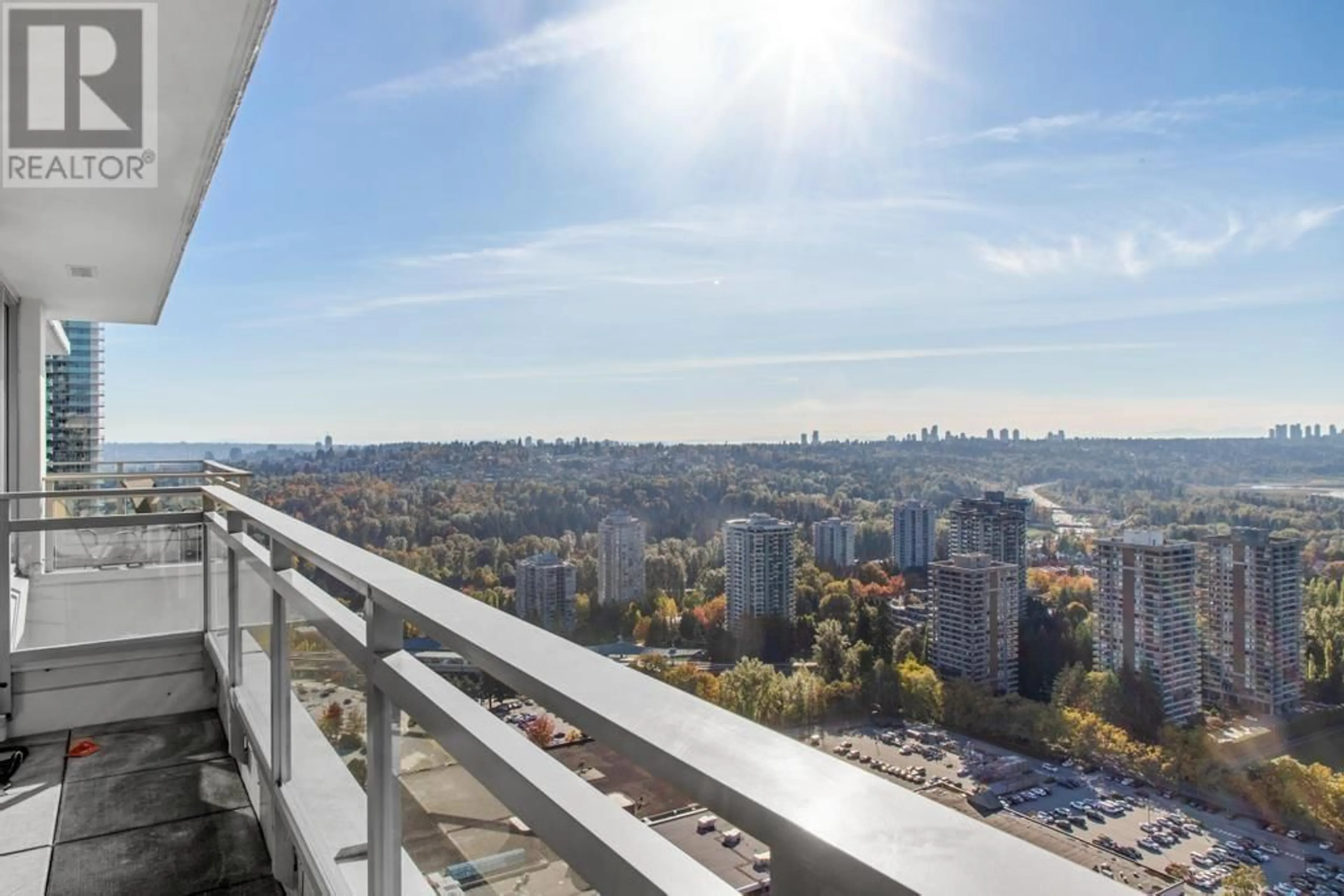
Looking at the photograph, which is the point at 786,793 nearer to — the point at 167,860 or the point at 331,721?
the point at 331,721

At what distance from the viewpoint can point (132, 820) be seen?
285cm

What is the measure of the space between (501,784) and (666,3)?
12.7 meters

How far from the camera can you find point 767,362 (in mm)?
26422

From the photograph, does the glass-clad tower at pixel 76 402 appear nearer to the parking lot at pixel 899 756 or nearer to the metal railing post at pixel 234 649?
the metal railing post at pixel 234 649

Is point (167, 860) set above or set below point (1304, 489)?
below

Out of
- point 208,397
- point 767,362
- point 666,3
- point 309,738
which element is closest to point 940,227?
point 767,362

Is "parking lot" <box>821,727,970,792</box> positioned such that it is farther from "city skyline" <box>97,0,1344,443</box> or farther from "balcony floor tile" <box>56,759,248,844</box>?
"city skyline" <box>97,0,1344,443</box>

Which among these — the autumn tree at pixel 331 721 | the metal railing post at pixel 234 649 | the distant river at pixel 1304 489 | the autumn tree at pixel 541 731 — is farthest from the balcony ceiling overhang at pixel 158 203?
the distant river at pixel 1304 489

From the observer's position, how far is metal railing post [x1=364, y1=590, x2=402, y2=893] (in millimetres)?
1352

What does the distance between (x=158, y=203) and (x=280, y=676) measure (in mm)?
3177

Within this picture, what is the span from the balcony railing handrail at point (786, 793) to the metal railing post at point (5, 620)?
13.1ft

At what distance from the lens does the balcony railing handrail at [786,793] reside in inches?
16.8

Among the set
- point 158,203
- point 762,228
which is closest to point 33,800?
point 158,203

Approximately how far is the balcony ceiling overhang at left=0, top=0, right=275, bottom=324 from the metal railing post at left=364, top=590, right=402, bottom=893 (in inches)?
84.0
